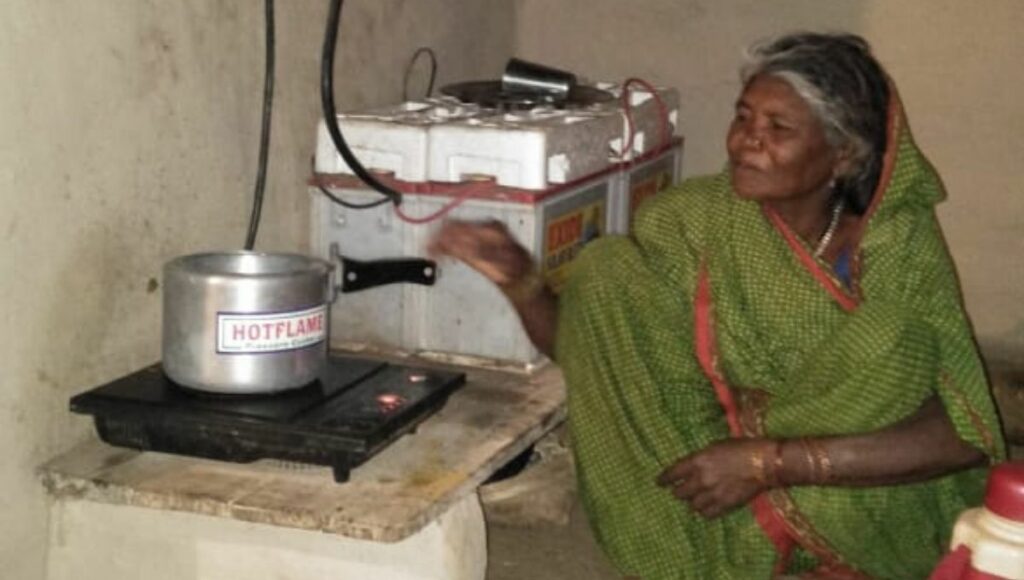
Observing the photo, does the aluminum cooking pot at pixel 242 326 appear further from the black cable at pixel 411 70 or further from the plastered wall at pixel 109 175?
the black cable at pixel 411 70

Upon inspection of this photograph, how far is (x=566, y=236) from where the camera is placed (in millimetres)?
1973

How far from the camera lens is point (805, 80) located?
1643mm

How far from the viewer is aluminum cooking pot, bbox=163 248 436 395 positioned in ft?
4.81

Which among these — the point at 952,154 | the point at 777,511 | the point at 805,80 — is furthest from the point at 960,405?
the point at 952,154

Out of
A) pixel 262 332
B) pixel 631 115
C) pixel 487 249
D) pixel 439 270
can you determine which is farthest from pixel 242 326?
pixel 631 115

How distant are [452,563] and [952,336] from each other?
0.67m

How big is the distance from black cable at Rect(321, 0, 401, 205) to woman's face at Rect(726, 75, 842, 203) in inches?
19.7

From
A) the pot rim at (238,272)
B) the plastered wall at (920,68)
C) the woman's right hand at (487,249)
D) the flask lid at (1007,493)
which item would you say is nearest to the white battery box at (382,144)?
the woman's right hand at (487,249)

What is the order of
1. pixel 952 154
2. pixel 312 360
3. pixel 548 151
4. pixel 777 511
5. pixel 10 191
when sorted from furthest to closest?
pixel 952 154
pixel 548 151
pixel 777 511
pixel 312 360
pixel 10 191

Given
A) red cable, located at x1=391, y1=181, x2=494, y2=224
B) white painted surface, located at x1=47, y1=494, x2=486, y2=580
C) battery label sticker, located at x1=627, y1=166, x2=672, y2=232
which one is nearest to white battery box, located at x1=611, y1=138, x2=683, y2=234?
battery label sticker, located at x1=627, y1=166, x2=672, y2=232

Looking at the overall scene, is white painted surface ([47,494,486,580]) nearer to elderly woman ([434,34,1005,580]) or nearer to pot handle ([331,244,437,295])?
elderly woman ([434,34,1005,580])

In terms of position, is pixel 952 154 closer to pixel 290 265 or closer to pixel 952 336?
pixel 952 336

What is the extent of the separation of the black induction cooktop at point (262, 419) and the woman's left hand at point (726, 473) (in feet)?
1.08

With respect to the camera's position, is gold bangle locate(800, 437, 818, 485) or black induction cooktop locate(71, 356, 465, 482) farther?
gold bangle locate(800, 437, 818, 485)
